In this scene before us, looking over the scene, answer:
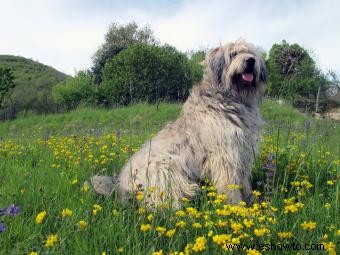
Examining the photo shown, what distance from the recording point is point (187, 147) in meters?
4.49

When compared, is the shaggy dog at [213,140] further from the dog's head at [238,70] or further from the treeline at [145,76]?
the treeline at [145,76]

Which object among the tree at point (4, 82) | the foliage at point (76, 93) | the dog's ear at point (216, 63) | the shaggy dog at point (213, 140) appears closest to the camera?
the shaggy dog at point (213, 140)

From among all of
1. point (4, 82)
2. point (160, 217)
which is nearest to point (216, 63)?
point (160, 217)

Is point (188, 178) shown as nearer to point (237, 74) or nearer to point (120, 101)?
point (237, 74)

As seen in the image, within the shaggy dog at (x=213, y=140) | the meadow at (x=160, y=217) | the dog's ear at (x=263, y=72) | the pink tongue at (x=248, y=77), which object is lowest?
the meadow at (x=160, y=217)

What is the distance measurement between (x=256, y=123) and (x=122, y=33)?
44.4 meters

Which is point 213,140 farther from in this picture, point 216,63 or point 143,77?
point 143,77

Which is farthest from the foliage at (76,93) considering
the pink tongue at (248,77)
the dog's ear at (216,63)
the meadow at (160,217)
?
the pink tongue at (248,77)

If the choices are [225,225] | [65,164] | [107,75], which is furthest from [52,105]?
[225,225]

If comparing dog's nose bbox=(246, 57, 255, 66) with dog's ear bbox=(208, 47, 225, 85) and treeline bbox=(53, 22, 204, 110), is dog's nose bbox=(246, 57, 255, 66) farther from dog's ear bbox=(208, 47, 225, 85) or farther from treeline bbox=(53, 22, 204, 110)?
treeline bbox=(53, 22, 204, 110)

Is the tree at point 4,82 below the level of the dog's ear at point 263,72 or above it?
below

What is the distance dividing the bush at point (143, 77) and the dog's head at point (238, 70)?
665 inches

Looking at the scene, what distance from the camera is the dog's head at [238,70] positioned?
15.7ft

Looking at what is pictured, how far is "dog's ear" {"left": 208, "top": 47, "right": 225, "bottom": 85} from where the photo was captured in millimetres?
4879
